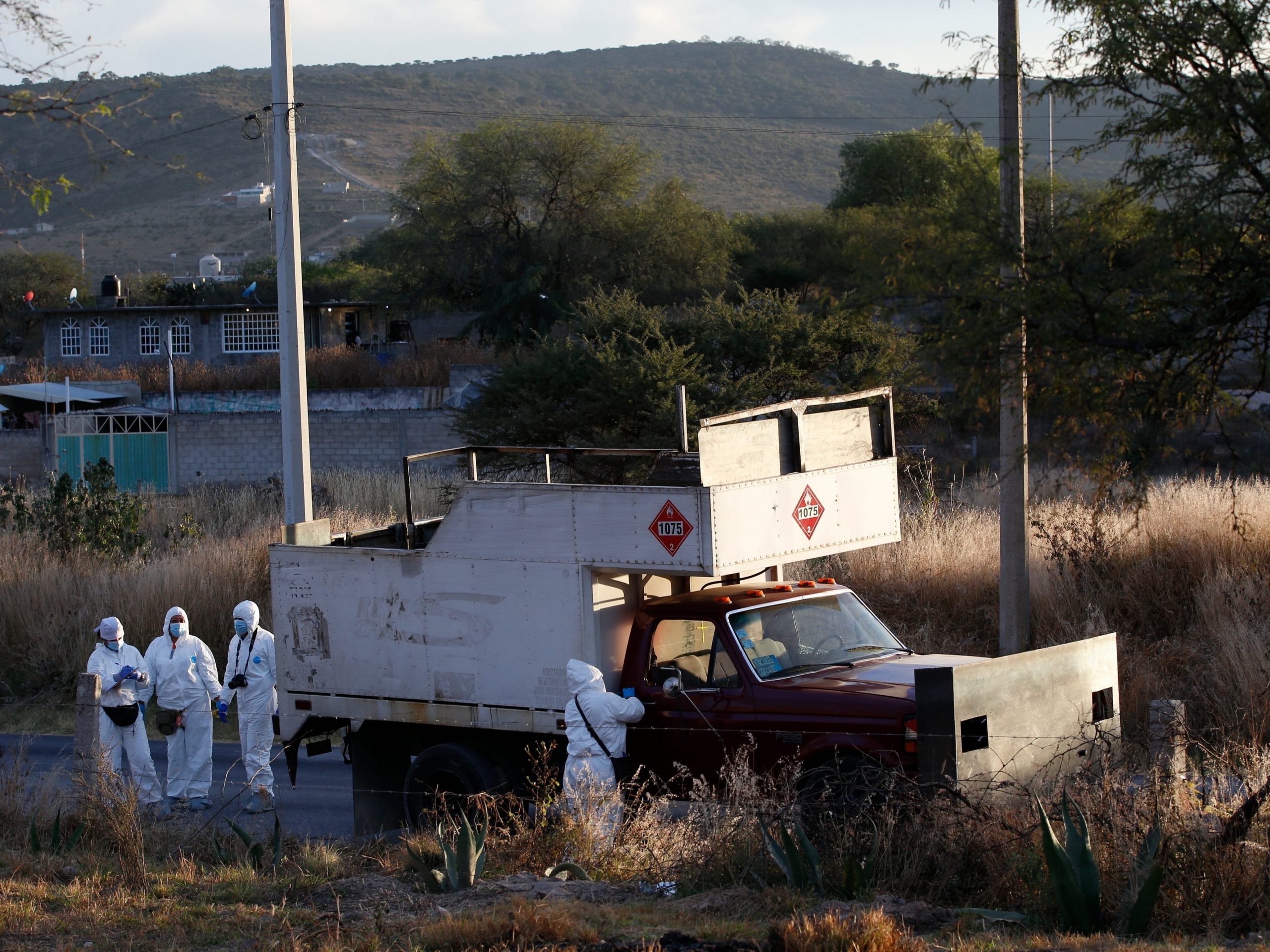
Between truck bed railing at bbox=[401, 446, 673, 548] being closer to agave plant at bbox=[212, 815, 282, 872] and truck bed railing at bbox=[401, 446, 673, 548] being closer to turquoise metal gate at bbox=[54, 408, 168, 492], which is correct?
agave plant at bbox=[212, 815, 282, 872]

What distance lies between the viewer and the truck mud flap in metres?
7.43

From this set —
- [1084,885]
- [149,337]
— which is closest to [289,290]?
[1084,885]

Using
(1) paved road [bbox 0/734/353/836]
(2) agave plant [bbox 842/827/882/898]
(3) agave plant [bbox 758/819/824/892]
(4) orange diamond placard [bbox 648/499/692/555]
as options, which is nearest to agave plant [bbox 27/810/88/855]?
(1) paved road [bbox 0/734/353/836]

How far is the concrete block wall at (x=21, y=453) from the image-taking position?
3488cm

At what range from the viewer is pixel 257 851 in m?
8.03

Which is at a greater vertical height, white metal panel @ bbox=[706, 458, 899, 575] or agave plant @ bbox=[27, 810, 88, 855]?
white metal panel @ bbox=[706, 458, 899, 575]

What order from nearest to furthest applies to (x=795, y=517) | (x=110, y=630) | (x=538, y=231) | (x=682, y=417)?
(x=682, y=417) → (x=795, y=517) → (x=110, y=630) → (x=538, y=231)

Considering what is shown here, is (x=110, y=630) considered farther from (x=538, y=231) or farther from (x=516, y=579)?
(x=538, y=231)

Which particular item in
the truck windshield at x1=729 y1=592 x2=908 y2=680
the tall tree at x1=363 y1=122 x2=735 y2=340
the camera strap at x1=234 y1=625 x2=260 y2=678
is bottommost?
the camera strap at x1=234 y1=625 x2=260 y2=678

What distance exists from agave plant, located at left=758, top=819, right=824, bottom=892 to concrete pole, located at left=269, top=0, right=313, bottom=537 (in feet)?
31.3

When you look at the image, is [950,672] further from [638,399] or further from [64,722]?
[638,399]

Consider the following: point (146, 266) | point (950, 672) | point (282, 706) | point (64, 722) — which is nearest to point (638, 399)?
point (64, 722)

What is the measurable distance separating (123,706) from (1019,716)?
314 inches

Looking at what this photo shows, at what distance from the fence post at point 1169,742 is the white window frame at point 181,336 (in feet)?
153
